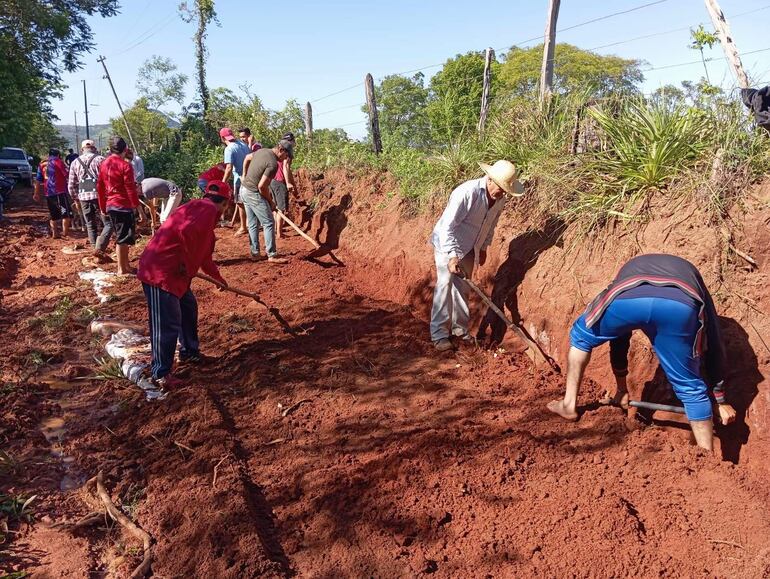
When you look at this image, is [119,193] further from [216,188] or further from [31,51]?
[31,51]

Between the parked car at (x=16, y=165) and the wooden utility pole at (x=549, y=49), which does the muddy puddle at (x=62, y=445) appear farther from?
the parked car at (x=16, y=165)

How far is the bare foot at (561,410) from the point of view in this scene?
385 centimetres

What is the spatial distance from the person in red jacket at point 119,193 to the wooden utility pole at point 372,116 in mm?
4368

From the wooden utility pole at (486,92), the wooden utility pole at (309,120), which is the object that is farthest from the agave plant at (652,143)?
the wooden utility pole at (309,120)

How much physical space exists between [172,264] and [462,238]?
2.49m

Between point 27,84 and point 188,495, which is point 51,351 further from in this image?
point 27,84

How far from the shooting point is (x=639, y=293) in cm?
317

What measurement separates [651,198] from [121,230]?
6.42 m

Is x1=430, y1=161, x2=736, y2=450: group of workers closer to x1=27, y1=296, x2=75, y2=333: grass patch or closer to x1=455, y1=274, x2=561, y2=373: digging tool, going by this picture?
x1=455, y1=274, x2=561, y2=373: digging tool

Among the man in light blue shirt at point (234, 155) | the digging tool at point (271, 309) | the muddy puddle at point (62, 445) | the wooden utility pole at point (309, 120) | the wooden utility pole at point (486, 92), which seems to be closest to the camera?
the muddy puddle at point (62, 445)

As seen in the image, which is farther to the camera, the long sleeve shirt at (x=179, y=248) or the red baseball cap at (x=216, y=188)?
the red baseball cap at (x=216, y=188)

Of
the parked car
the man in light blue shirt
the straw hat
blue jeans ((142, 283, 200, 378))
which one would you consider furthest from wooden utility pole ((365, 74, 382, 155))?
the parked car

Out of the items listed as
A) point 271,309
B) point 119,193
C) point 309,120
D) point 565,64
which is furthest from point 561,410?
point 565,64

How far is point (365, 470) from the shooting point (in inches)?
131
